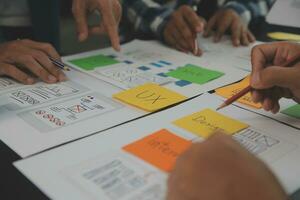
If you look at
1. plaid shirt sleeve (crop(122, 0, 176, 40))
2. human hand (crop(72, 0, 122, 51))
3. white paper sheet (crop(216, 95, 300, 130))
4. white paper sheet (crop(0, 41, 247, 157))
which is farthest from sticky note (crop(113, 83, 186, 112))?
plaid shirt sleeve (crop(122, 0, 176, 40))

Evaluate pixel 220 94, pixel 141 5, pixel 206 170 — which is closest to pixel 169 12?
pixel 141 5

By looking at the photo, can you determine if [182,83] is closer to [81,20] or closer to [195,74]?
[195,74]


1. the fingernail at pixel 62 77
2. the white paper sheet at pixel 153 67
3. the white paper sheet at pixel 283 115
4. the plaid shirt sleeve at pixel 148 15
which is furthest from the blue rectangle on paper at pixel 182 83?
the plaid shirt sleeve at pixel 148 15

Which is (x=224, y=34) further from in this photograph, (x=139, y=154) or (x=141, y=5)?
(x=139, y=154)

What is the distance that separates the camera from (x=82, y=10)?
85cm

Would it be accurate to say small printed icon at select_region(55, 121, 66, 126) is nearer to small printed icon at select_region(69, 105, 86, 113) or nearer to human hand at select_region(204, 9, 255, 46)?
small printed icon at select_region(69, 105, 86, 113)

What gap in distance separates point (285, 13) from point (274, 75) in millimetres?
690

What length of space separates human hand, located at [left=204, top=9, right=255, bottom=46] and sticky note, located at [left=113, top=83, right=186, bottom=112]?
0.44 m

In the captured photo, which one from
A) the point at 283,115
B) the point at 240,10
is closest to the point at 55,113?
the point at 283,115

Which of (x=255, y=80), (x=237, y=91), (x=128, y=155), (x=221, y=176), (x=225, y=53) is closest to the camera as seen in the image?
(x=221, y=176)

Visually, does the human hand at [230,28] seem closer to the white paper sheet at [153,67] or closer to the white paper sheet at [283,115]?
the white paper sheet at [153,67]

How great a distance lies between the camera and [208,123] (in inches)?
22.8

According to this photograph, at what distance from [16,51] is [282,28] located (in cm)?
90

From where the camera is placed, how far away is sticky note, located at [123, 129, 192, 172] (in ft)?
1.53
